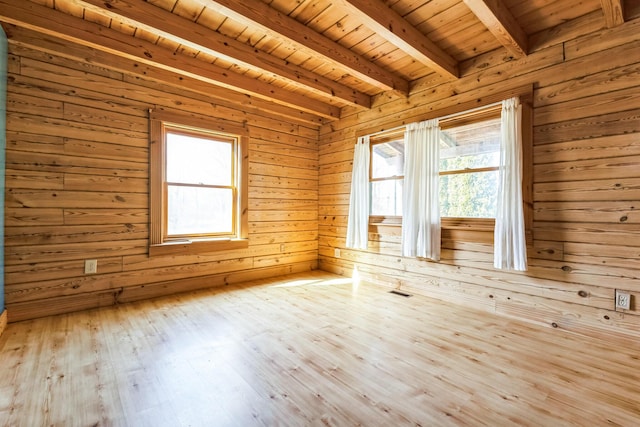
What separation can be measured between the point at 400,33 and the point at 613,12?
4.65ft

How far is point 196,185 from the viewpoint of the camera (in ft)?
11.4

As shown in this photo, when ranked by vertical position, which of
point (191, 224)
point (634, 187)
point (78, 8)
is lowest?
point (191, 224)

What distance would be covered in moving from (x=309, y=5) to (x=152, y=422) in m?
2.72

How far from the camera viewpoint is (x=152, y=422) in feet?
4.33

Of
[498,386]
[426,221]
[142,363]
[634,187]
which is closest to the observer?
[498,386]

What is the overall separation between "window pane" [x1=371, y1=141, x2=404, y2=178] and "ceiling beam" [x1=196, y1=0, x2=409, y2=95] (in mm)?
695

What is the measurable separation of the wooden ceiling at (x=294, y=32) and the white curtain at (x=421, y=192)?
62cm

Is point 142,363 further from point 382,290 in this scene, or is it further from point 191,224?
point 382,290

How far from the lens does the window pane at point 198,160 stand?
3.34m

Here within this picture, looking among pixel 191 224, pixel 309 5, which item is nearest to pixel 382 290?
pixel 191 224

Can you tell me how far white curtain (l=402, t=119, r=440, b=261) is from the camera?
3.06 meters

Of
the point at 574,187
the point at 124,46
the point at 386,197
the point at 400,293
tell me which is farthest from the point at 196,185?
the point at 574,187

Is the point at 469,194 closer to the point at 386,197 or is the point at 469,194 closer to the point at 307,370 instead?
the point at 386,197

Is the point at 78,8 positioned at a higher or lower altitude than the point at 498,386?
higher
